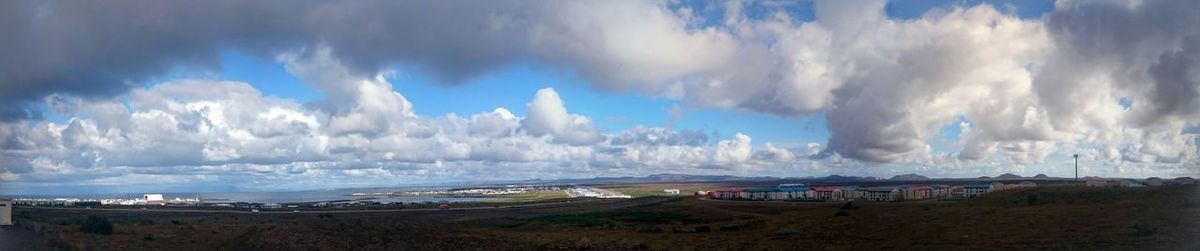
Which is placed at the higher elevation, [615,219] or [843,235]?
[843,235]

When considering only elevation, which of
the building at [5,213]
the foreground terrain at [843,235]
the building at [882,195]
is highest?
the building at [5,213]

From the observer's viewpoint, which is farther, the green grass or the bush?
the green grass

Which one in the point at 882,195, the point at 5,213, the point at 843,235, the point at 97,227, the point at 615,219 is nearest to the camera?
the point at 843,235

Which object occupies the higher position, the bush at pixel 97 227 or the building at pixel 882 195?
the bush at pixel 97 227

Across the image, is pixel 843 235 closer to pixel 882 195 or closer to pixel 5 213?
pixel 5 213

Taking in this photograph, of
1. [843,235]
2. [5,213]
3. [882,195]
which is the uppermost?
[5,213]

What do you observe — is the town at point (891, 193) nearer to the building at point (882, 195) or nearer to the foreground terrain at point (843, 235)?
the building at point (882, 195)

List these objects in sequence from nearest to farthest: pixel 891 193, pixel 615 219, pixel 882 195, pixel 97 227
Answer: pixel 97 227 → pixel 615 219 → pixel 891 193 → pixel 882 195

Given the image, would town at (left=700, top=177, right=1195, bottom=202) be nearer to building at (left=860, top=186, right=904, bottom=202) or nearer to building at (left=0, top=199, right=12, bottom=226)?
building at (left=860, top=186, right=904, bottom=202)

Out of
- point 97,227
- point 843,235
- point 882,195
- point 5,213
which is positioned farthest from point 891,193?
point 5,213

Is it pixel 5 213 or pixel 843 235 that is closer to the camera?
pixel 843 235

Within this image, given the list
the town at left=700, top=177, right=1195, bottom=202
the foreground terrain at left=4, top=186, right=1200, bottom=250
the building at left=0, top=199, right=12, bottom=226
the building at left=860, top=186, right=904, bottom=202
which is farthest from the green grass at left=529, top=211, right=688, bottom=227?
the building at left=860, top=186, right=904, bottom=202

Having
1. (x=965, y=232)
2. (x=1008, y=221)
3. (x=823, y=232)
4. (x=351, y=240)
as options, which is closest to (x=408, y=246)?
(x=351, y=240)

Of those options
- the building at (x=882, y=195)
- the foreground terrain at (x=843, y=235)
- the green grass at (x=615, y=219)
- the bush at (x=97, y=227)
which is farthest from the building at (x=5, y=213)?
the building at (x=882, y=195)
